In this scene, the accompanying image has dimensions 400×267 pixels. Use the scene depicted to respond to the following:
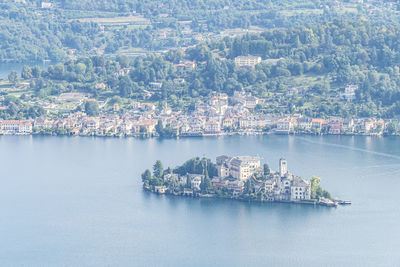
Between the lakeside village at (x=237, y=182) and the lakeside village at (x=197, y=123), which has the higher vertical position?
the lakeside village at (x=197, y=123)

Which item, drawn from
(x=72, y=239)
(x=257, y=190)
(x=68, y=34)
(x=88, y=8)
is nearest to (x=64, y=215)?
(x=72, y=239)

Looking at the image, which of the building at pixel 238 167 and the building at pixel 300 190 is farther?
the building at pixel 238 167

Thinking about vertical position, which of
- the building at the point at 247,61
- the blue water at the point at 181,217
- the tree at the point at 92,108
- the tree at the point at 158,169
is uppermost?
the building at the point at 247,61

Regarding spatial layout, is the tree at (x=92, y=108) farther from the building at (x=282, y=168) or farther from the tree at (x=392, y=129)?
the building at (x=282, y=168)

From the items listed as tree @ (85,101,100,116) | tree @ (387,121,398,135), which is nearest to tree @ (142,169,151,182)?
tree @ (387,121,398,135)

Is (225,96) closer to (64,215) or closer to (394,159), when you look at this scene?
(394,159)

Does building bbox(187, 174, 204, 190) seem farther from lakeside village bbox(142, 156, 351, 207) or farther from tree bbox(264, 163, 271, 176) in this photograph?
tree bbox(264, 163, 271, 176)

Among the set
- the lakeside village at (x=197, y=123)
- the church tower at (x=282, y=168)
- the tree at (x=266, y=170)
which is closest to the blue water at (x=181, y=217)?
the church tower at (x=282, y=168)
